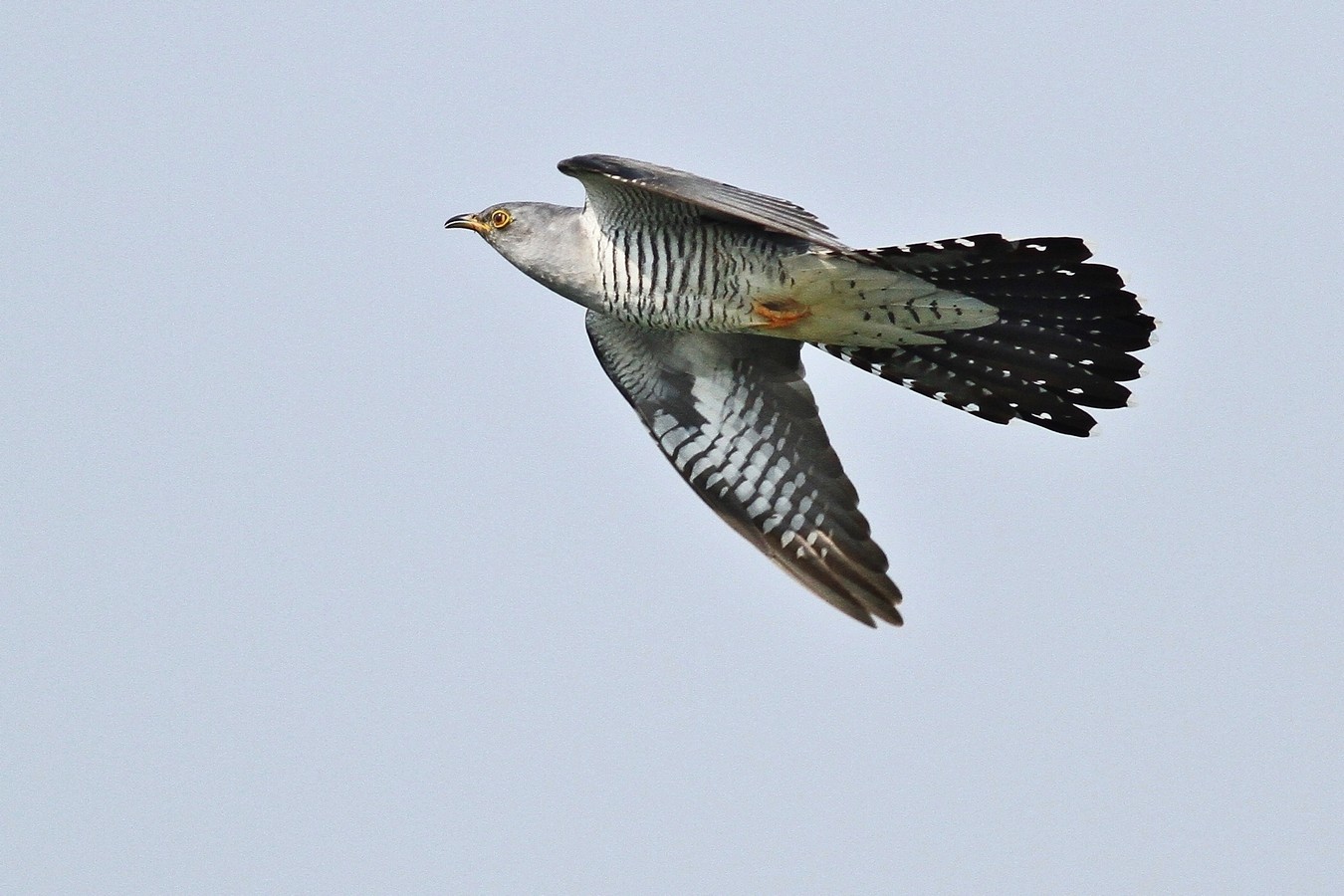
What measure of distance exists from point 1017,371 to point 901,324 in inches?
22.3

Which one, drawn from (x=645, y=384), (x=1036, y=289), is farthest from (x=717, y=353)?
(x=1036, y=289)

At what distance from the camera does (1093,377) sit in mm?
9055

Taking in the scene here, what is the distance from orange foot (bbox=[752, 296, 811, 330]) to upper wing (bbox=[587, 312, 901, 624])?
2.59 ft

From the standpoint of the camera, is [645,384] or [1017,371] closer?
[1017,371]

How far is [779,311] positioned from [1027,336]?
1.13 meters

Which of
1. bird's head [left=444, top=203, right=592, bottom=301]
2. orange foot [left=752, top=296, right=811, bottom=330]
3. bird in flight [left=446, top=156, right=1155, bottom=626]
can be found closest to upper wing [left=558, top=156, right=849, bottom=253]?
bird in flight [left=446, top=156, right=1155, bottom=626]

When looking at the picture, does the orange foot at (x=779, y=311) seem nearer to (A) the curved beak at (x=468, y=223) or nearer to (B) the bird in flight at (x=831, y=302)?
(B) the bird in flight at (x=831, y=302)

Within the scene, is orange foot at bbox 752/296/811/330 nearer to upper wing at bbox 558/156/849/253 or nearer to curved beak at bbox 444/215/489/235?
upper wing at bbox 558/156/849/253

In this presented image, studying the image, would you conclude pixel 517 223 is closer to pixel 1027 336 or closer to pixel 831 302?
pixel 831 302

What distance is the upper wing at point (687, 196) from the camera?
849 cm

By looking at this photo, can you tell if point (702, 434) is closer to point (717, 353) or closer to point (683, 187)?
point (717, 353)

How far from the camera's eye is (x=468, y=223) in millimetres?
9633

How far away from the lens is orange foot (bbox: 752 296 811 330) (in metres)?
9.11

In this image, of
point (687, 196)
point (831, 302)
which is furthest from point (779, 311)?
point (687, 196)
